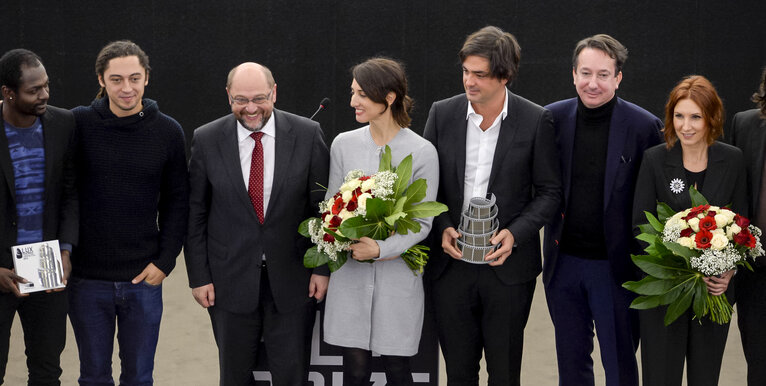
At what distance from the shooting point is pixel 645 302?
3.17 meters

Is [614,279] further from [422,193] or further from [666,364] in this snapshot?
[422,193]

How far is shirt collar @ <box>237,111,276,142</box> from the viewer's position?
3244 millimetres

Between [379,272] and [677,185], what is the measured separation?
1178 millimetres

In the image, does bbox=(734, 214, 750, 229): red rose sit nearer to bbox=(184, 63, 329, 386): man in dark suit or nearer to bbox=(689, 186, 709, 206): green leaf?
bbox=(689, 186, 709, 206): green leaf

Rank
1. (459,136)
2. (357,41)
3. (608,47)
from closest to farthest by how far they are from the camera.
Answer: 1. (459,136)
2. (608,47)
3. (357,41)

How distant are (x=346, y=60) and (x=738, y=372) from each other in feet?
15.4

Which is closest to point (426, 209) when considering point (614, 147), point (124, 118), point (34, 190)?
point (614, 147)

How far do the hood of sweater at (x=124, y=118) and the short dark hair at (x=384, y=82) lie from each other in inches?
32.2

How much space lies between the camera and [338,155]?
3238 mm

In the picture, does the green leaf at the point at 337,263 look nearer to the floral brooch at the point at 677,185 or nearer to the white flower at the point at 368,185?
the white flower at the point at 368,185

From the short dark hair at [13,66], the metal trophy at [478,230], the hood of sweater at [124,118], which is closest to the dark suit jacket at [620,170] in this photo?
the metal trophy at [478,230]

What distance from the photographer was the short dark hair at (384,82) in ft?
10.2

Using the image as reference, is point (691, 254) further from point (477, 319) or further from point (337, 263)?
point (337, 263)

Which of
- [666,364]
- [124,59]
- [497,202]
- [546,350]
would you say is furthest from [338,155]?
[546,350]
